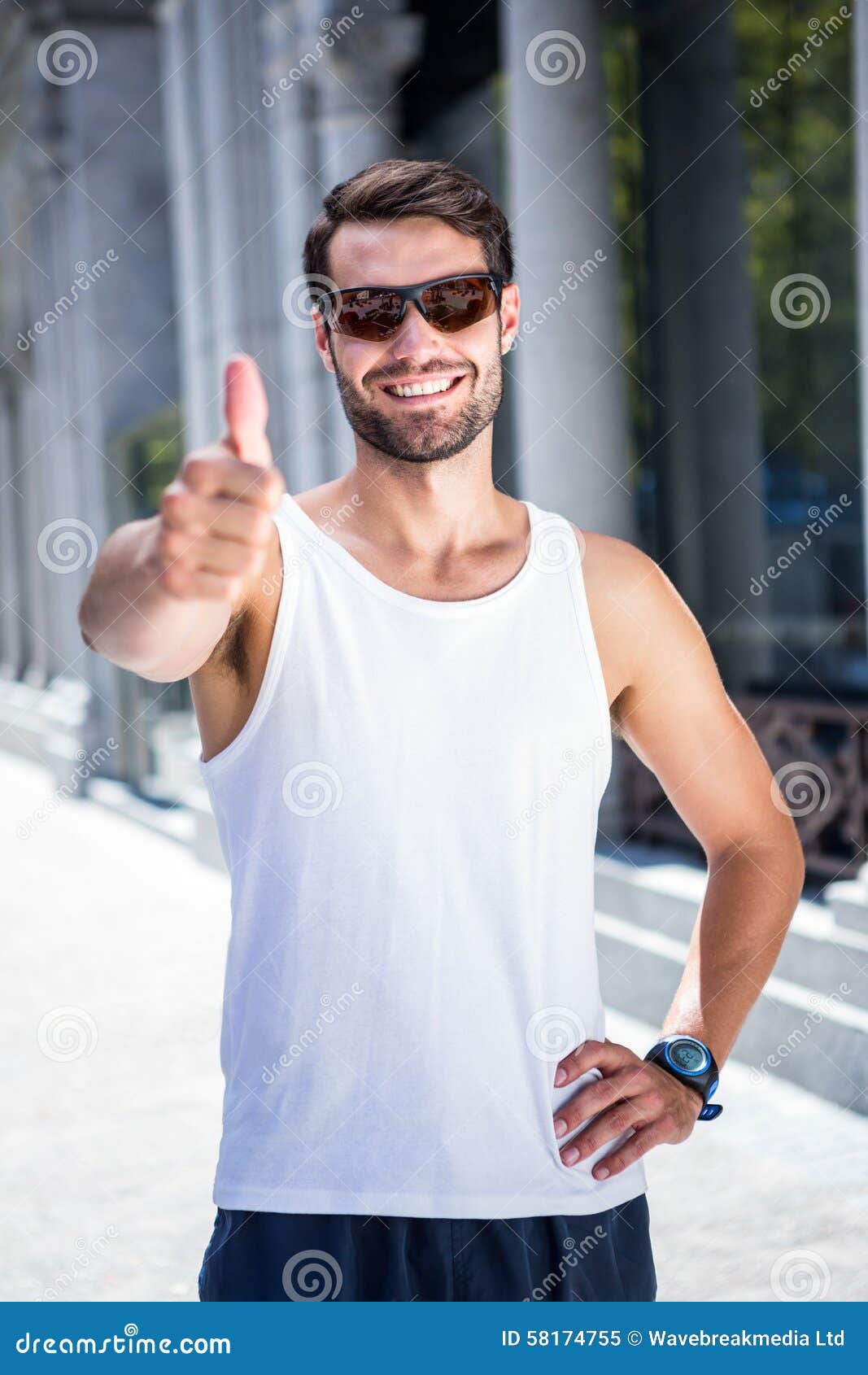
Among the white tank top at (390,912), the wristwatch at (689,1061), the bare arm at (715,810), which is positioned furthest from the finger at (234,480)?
the wristwatch at (689,1061)

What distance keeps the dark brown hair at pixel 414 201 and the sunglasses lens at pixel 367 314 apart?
0.09 m

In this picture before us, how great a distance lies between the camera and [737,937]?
2330mm

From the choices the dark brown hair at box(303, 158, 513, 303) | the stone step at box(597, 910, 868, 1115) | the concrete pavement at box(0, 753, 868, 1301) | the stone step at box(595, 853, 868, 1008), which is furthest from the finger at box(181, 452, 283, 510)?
the stone step at box(597, 910, 868, 1115)

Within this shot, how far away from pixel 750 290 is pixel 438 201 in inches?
349

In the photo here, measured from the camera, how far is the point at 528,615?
6.79 ft

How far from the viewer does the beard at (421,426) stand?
2.07 meters

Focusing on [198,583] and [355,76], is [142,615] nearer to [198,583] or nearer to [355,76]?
[198,583]

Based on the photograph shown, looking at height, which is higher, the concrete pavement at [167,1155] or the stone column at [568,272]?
the stone column at [568,272]

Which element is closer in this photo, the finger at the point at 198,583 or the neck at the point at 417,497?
the finger at the point at 198,583

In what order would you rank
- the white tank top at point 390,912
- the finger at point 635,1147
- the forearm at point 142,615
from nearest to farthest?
1. the forearm at point 142,615
2. the white tank top at point 390,912
3. the finger at point 635,1147

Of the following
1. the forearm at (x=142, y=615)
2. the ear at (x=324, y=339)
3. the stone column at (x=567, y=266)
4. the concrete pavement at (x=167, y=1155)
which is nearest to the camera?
the forearm at (x=142, y=615)

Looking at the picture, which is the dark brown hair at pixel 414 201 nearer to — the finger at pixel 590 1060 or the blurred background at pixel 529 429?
the finger at pixel 590 1060

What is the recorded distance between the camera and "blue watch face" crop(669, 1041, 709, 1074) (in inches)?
88.4

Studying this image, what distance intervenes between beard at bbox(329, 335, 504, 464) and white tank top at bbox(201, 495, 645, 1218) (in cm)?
19
